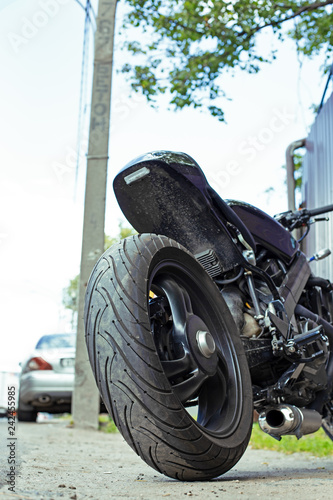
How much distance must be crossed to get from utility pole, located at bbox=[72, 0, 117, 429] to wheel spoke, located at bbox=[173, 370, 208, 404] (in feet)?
15.1

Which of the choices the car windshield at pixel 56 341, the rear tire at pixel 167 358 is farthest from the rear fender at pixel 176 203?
the car windshield at pixel 56 341

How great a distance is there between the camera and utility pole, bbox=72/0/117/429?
6.81 metres

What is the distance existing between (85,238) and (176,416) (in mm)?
5324

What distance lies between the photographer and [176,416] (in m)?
1.97

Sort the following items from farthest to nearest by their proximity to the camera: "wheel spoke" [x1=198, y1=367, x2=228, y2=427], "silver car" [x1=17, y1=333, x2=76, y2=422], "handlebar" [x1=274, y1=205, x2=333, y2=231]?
1. "silver car" [x1=17, y1=333, x2=76, y2=422]
2. "handlebar" [x1=274, y1=205, x2=333, y2=231]
3. "wheel spoke" [x1=198, y1=367, x2=228, y2=427]

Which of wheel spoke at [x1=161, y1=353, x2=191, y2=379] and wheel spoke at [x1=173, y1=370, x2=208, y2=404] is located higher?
wheel spoke at [x1=161, y1=353, x2=191, y2=379]

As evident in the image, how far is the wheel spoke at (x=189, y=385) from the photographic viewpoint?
7.23 feet

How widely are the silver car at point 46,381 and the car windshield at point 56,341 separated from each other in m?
0.02

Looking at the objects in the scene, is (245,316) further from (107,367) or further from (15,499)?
(15,499)

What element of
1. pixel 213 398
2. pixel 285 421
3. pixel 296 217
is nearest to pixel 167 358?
pixel 213 398

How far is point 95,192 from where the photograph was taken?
7.28m

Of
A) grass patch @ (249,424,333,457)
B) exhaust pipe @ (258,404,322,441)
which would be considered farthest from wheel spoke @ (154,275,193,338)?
grass patch @ (249,424,333,457)

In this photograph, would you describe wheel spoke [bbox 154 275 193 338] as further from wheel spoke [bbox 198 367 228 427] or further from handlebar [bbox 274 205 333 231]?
handlebar [bbox 274 205 333 231]

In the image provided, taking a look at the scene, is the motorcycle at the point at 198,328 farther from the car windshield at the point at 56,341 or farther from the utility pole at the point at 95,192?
the car windshield at the point at 56,341
